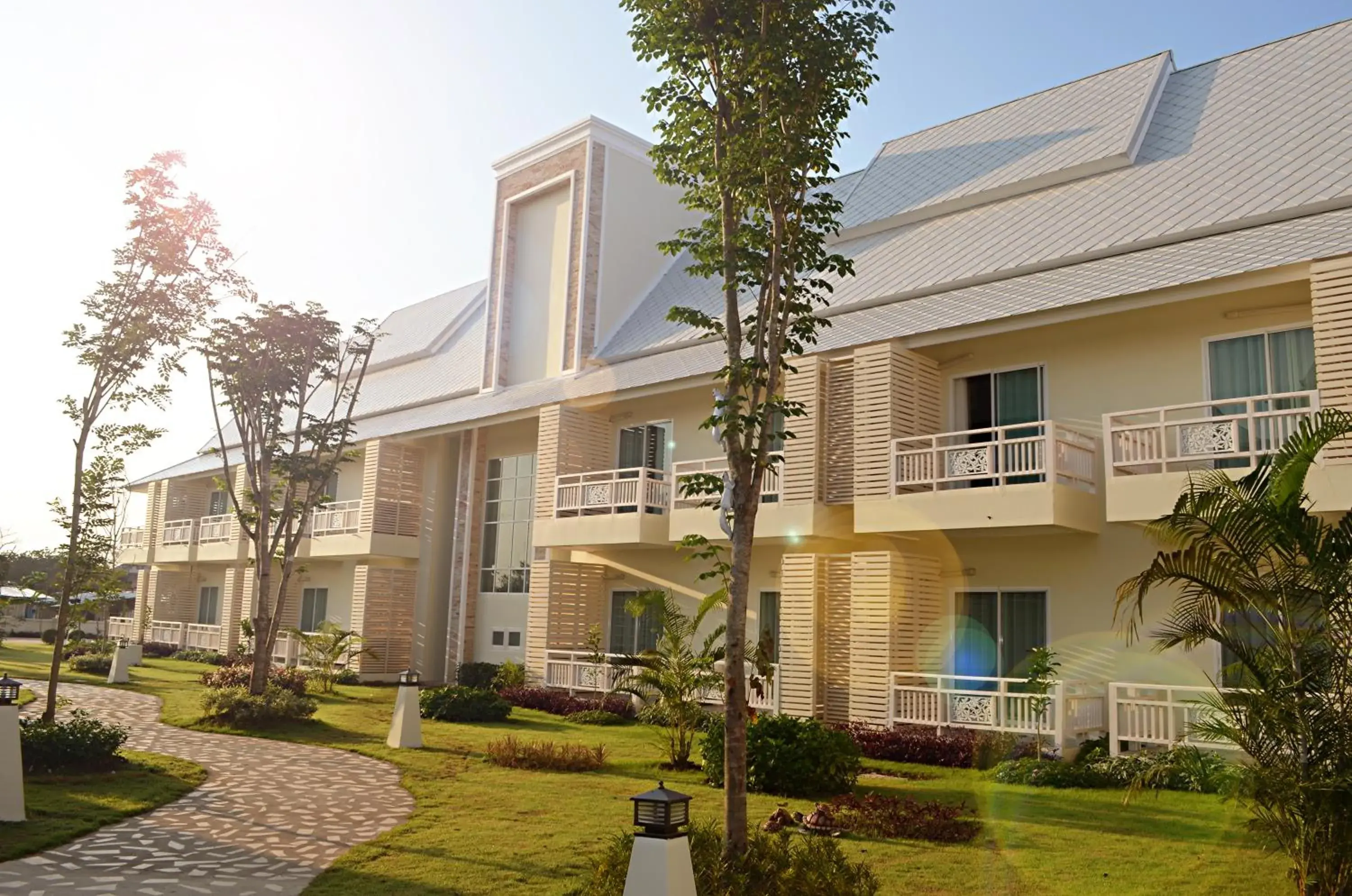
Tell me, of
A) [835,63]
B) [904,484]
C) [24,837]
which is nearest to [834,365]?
[904,484]

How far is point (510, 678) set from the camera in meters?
23.5

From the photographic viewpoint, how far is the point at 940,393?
17938 mm

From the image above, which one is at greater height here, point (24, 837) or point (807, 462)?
point (807, 462)

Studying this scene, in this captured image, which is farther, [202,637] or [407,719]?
[202,637]

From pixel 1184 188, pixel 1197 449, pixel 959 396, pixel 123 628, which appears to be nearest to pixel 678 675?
pixel 959 396

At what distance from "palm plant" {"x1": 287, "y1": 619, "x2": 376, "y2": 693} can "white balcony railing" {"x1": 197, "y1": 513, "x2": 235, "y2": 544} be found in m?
9.47

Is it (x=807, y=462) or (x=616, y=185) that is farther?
(x=616, y=185)

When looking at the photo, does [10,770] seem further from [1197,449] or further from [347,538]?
[347,538]

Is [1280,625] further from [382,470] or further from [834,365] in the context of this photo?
[382,470]

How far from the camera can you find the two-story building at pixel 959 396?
14.4 meters

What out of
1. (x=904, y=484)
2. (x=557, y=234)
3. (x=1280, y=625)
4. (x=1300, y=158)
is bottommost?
(x=1280, y=625)

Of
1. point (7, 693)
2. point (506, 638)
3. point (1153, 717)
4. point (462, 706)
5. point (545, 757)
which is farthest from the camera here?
point (506, 638)

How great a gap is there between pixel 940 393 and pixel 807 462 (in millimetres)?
2523

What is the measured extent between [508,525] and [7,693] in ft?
56.9
